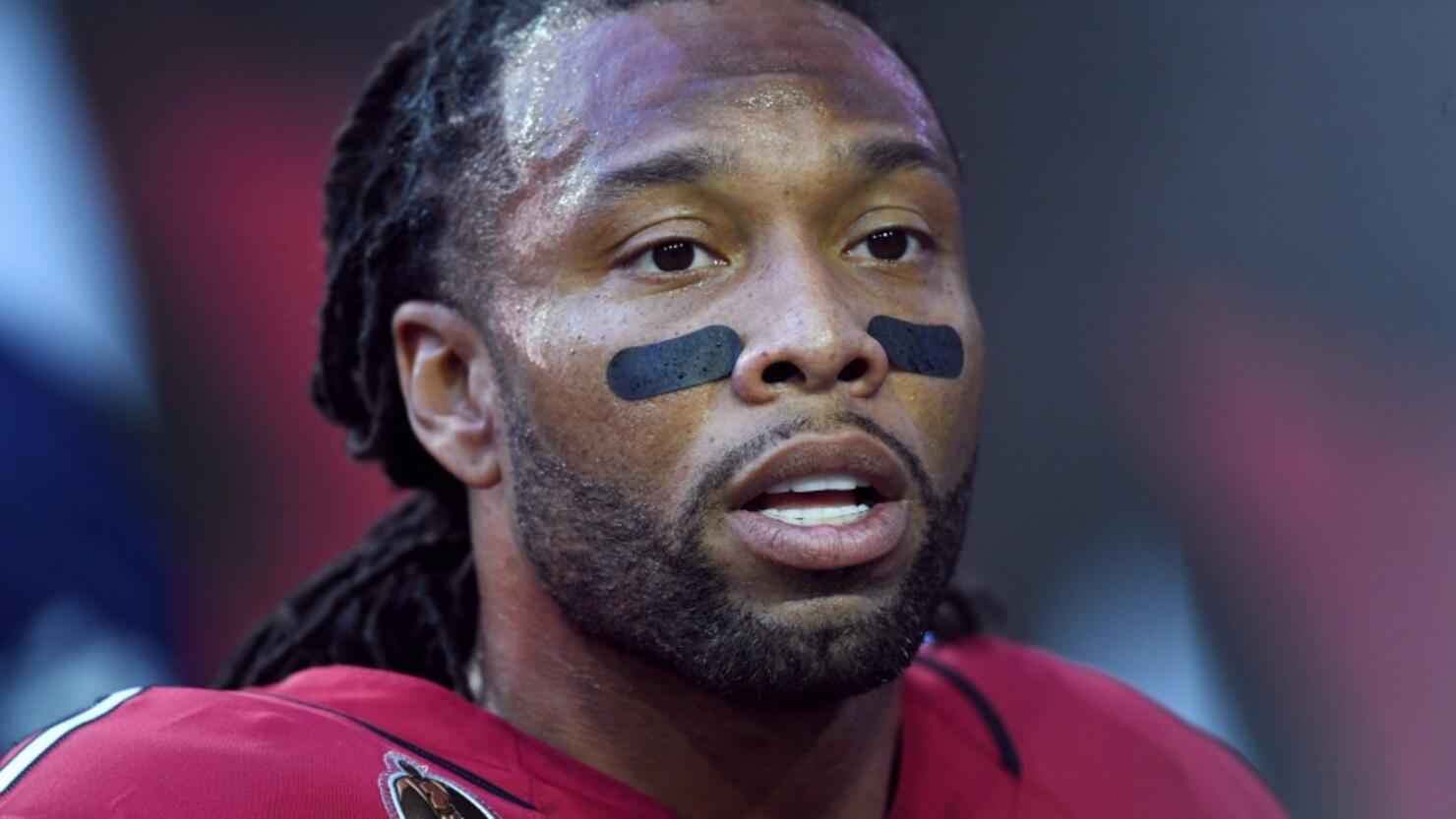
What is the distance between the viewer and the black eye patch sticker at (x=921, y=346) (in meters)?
1.90

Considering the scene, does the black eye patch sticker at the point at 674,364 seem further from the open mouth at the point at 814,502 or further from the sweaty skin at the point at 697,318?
the open mouth at the point at 814,502

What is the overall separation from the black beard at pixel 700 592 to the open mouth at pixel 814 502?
53 millimetres

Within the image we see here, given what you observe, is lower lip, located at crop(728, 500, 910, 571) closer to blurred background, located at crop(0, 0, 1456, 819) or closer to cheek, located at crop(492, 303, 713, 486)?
cheek, located at crop(492, 303, 713, 486)

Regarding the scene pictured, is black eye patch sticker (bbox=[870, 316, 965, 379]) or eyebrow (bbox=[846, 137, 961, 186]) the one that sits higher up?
eyebrow (bbox=[846, 137, 961, 186])

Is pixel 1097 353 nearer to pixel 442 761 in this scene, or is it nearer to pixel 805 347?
pixel 805 347

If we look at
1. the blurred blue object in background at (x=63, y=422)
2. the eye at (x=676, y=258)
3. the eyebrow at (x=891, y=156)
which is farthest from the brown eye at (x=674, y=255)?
the blurred blue object in background at (x=63, y=422)

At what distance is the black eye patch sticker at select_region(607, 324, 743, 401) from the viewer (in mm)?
1812

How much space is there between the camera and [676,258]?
1896 millimetres

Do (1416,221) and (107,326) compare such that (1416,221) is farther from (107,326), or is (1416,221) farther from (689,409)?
(107,326)

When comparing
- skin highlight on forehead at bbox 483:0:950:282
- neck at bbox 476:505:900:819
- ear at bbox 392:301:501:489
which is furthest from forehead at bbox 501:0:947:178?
neck at bbox 476:505:900:819

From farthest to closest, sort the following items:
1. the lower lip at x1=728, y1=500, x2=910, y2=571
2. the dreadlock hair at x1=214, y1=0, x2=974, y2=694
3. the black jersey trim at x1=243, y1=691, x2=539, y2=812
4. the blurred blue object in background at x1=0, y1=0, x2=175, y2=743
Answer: the blurred blue object in background at x1=0, y1=0, x2=175, y2=743
the dreadlock hair at x1=214, y1=0, x2=974, y2=694
the black jersey trim at x1=243, y1=691, x2=539, y2=812
the lower lip at x1=728, y1=500, x2=910, y2=571

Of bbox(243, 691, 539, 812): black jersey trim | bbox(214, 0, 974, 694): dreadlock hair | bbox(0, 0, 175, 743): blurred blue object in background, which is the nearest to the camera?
bbox(243, 691, 539, 812): black jersey trim

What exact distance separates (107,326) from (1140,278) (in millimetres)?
2230

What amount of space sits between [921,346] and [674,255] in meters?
0.31
